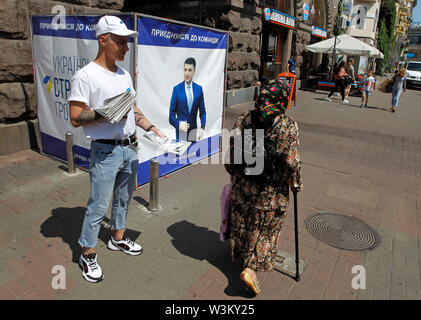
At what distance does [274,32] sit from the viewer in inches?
631

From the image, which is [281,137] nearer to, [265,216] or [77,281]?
[265,216]

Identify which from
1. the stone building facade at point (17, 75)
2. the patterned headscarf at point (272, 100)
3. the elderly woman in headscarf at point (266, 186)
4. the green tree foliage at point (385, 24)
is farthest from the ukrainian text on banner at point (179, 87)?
the green tree foliage at point (385, 24)

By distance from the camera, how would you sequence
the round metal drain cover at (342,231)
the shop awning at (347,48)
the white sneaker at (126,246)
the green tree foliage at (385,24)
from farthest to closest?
→ the green tree foliage at (385,24) < the shop awning at (347,48) < the round metal drain cover at (342,231) < the white sneaker at (126,246)

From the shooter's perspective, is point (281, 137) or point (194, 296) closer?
point (281, 137)

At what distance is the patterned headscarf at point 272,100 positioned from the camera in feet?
8.63

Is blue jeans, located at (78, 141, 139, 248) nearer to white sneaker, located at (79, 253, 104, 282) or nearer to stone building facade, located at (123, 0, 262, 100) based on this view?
white sneaker, located at (79, 253, 104, 282)

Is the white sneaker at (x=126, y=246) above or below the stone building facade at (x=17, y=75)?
below

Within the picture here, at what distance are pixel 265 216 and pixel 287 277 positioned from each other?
31.2 inches

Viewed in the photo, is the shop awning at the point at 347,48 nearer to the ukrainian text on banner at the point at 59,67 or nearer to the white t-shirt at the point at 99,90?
the ukrainian text on banner at the point at 59,67

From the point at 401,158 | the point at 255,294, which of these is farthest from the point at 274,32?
the point at 255,294

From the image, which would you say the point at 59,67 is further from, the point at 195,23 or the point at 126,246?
the point at 195,23

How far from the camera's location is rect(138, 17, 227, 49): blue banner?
4.41 meters

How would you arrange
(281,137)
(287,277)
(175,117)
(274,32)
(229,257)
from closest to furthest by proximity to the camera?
(281,137), (287,277), (229,257), (175,117), (274,32)

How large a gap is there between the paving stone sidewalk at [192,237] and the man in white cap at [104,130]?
48 cm
